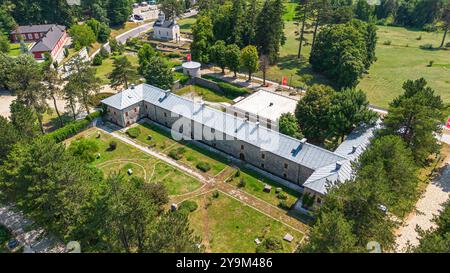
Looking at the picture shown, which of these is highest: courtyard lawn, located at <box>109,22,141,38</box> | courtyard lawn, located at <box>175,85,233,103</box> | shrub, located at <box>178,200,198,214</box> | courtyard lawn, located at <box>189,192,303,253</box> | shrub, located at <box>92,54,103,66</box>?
courtyard lawn, located at <box>109,22,141,38</box>

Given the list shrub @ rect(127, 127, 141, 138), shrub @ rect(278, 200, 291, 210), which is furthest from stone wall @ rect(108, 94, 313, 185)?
shrub @ rect(278, 200, 291, 210)

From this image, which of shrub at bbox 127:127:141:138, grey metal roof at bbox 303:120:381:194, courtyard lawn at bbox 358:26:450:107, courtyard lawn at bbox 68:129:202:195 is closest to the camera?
grey metal roof at bbox 303:120:381:194

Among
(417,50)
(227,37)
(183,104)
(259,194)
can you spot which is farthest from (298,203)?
(417,50)

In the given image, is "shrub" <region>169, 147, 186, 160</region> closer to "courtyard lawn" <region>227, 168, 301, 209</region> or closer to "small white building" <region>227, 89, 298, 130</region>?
"courtyard lawn" <region>227, 168, 301, 209</region>

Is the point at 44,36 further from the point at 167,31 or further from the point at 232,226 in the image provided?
the point at 232,226

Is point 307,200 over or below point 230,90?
below

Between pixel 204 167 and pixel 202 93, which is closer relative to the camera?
pixel 204 167

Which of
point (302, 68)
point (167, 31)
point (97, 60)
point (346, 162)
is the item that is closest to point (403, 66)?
point (302, 68)
